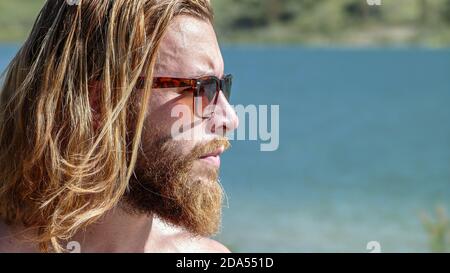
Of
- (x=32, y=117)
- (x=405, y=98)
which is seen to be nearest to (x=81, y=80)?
(x=32, y=117)

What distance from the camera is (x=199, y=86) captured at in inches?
68.7

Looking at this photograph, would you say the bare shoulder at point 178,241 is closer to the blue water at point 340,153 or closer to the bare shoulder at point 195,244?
the bare shoulder at point 195,244

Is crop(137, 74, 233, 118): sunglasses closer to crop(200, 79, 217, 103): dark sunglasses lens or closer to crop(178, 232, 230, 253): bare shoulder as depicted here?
crop(200, 79, 217, 103): dark sunglasses lens

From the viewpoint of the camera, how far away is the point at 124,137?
5.58 ft

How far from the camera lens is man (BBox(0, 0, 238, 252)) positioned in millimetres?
1691

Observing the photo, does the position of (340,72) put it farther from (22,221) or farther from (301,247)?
(22,221)

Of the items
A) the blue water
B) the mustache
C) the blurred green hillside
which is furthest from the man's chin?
the blurred green hillside

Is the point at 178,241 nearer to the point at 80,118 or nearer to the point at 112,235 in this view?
the point at 112,235

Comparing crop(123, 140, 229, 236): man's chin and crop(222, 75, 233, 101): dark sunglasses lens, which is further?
crop(222, 75, 233, 101): dark sunglasses lens

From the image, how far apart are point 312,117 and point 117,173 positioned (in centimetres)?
2119

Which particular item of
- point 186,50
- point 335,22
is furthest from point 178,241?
point 335,22

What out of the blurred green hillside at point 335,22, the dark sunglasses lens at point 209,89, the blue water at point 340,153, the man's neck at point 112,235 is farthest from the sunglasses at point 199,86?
the blurred green hillside at point 335,22

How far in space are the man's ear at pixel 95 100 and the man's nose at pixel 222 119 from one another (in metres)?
0.23
